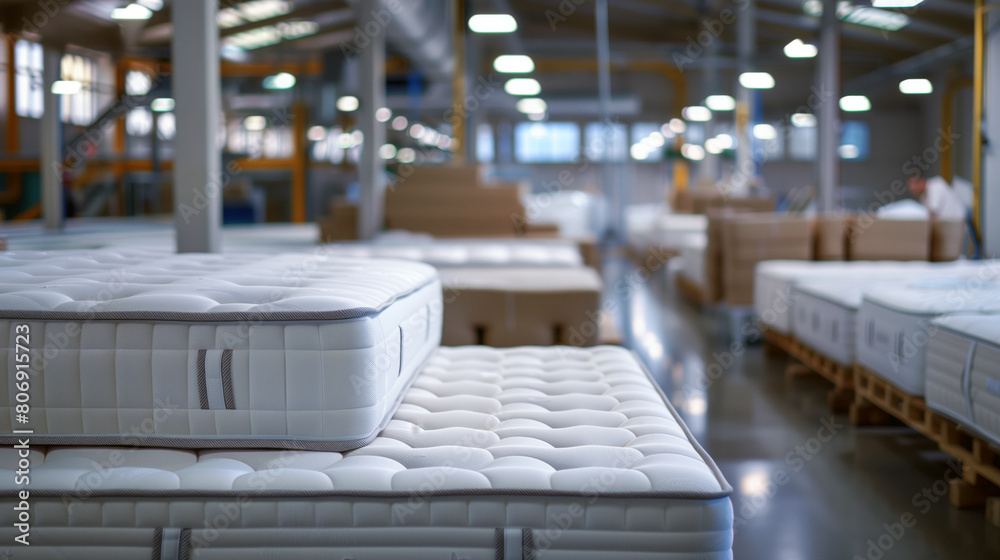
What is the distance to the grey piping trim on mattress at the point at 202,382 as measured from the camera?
1.95 metres

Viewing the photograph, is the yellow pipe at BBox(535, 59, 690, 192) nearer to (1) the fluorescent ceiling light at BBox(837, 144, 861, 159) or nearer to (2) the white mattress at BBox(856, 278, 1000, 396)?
(1) the fluorescent ceiling light at BBox(837, 144, 861, 159)

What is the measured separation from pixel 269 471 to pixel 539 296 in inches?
101

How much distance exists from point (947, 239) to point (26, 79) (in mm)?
14591

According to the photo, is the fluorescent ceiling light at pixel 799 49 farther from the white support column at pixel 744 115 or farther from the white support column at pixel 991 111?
the white support column at pixel 744 115

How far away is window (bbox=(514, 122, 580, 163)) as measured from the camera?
72.7 feet

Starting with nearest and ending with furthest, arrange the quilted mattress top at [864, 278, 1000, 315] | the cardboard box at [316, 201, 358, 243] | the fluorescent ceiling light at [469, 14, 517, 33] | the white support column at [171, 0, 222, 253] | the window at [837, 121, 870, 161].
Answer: the quilted mattress top at [864, 278, 1000, 315]
the white support column at [171, 0, 222, 253]
the fluorescent ceiling light at [469, 14, 517, 33]
the cardboard box at [316, 201, 358, 243]
the window at [837, 121, 870, 161]

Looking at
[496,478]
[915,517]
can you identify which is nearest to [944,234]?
[915,517]


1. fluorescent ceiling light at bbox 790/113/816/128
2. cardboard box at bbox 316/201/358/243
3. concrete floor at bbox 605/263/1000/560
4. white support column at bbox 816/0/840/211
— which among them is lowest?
concrete floor at bbox 605/263/1000/560

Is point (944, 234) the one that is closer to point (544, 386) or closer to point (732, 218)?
point (732, 218)

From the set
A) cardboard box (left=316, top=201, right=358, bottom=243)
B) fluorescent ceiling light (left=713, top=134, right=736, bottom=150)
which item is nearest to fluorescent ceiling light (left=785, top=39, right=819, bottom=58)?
cardboard box (left=316, top=201, right=358, bottom=243)

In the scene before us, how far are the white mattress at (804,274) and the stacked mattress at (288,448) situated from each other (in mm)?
3670

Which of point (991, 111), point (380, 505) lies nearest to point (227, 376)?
point (380, 505)

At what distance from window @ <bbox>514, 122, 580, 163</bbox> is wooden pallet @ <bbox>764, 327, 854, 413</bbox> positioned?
1687cm

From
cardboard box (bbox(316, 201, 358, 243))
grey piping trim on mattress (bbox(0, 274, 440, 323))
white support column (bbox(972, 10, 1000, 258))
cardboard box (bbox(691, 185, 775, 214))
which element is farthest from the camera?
cardboard box (bbox(691, 185, 775, 214))
